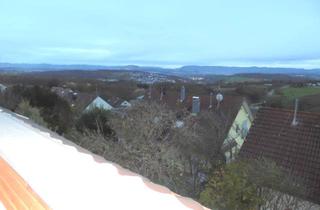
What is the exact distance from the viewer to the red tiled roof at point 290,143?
10.5m

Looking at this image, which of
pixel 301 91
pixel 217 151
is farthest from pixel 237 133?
pixel 301 91

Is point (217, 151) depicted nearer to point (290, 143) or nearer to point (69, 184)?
point (290, 143)

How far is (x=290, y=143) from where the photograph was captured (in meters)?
11.8

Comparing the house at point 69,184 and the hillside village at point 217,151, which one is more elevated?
the house at point 69,184

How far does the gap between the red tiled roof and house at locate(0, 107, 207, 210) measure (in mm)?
9540

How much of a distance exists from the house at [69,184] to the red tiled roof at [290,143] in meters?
9.54

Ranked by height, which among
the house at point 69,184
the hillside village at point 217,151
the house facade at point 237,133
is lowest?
the house facade at point 237,133

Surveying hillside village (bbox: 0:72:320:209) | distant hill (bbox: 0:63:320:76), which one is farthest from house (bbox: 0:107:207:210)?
distant hill (bbox: 0:63:320:76)

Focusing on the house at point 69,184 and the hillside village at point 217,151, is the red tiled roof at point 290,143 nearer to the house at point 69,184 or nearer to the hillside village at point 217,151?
the hillside village at point 217,151

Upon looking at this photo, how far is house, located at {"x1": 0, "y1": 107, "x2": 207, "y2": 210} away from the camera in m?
0.86

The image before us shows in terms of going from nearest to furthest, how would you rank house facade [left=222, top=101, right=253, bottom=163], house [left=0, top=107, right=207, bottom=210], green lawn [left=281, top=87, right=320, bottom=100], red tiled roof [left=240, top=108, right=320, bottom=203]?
house [left=0, top=107, right=207, bottom=210] → red tiled roof [left=240, top=108, right=320, bottom=203] → house facade [left=222, top=101, right=253, bottom=163] → green lawn [left=281, top=87, right=320, bottom=100]

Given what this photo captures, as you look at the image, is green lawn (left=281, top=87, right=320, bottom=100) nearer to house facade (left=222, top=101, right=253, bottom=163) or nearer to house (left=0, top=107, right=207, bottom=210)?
house facade (left=222, top=101, right=253, bottom=163)

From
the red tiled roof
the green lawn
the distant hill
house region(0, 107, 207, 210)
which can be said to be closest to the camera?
house region(0, 107, 207, 210)

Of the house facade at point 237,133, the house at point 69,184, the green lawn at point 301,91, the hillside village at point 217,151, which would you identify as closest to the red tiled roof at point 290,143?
the hillside village at point 217,151
